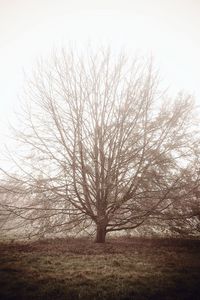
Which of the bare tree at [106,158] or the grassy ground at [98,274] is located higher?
the bare tree at [106,158]

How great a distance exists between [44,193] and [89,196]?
1.79 meters

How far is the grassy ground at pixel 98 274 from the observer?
5.18 meters

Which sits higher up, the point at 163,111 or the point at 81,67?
Result: the point at 81,67

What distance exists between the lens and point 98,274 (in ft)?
21.0

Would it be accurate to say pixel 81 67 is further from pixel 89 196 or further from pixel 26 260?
pixel 26 260

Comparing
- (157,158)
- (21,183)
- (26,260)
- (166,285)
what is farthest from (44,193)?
(166,285)

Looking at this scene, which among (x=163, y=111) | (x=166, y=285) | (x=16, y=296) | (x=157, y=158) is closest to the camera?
(x=16, y=296)

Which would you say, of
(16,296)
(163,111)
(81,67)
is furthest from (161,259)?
(81,67)

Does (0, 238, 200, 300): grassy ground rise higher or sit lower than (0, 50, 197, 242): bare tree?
lower

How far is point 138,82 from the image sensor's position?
11156 millimetres

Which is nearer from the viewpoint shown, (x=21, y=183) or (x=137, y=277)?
(x=137, y=277)

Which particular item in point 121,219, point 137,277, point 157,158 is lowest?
point 137,277

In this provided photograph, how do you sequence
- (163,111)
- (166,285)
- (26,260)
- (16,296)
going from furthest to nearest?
(163,111)
(26,260)
(166,285)
(16,296)

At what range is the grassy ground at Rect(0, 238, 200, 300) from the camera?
5184 millimetres
